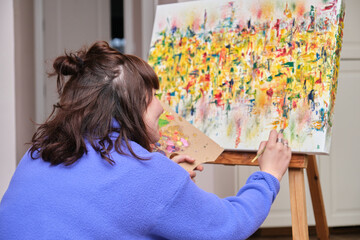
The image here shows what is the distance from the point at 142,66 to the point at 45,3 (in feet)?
9.30

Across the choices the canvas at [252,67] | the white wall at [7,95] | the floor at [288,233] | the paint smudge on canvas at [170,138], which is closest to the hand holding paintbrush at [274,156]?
the canvas at [252,67]

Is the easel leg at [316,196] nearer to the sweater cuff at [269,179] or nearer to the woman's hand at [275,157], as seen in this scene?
the woman's hand at [275,157]

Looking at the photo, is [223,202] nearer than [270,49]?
Yes

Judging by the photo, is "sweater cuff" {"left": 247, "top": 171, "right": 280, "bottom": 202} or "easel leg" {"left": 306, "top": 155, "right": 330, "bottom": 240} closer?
"sweater cuff" {"left": 247, "top": 171, "right": 280, "bottom": 202}

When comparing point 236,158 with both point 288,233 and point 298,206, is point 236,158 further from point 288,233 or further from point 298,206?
point 288,233

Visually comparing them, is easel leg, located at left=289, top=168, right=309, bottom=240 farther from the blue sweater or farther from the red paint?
the blue sweater

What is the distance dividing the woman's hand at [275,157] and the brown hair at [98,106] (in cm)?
40

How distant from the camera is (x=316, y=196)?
1.83 m

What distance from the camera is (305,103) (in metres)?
1.43

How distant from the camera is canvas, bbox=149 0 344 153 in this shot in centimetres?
142

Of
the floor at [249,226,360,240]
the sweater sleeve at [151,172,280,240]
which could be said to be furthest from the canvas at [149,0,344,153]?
the floor at [249,226,360,240]

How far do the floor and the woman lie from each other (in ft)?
5.22

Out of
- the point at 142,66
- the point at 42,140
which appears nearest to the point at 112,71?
the point at 142,66

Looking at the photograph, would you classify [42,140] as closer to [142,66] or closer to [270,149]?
[142,66]
